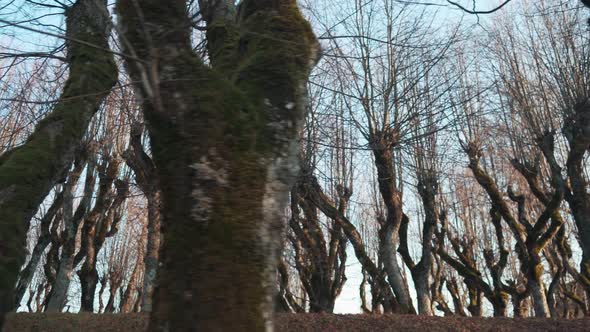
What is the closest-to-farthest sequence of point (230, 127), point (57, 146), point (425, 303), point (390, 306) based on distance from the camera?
point (230, 127), point (57, 146), point (425, 303), point (390, 306)

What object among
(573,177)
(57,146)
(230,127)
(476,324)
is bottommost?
(476,324)

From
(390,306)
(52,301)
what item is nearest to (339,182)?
(390,306)

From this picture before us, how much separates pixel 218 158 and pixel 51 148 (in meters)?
3.31

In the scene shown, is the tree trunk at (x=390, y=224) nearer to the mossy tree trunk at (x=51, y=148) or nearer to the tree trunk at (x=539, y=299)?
the tree trunk at (x=539, y=299)

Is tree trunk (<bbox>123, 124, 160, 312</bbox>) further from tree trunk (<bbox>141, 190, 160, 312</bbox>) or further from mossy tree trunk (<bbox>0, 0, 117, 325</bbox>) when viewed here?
mossy tree trunk (<bbox>0, 0, 117, 325</bbox>)

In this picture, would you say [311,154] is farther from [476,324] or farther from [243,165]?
[243,165]

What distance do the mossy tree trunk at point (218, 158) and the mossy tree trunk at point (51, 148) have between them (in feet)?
2.80

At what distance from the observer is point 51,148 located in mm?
5113

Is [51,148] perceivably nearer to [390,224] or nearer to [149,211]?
[149,211]

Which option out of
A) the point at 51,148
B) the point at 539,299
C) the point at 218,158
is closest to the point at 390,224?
the point at 539,299

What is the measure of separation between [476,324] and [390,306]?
14.3 feet

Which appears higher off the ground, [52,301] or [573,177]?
[573,177]

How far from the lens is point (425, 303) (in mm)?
11609

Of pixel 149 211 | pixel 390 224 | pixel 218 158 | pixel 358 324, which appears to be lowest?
pixel 358 324
